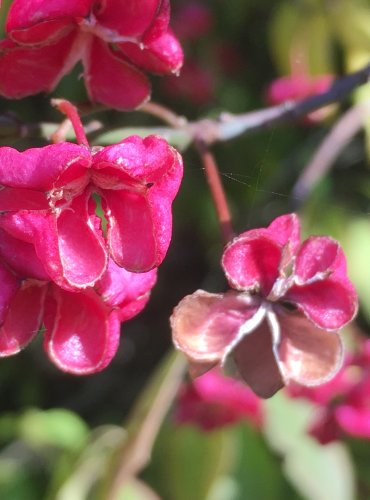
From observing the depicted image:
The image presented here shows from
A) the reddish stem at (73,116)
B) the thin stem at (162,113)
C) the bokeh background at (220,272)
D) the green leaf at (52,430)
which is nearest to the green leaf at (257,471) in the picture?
the bokeh background at (220,272)

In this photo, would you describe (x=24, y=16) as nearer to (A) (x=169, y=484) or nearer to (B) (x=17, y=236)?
(B) (x=17, y=236)

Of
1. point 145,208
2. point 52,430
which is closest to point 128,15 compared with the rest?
point 145,208

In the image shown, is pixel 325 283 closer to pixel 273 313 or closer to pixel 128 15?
pixel 273 313

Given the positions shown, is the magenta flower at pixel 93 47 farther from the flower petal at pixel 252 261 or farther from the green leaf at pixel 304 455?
the green leaf at pixel 304 455

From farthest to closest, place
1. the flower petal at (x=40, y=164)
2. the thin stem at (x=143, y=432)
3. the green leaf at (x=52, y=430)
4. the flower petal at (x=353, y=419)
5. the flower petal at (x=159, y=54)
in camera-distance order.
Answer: the green leaf at (x=52, y=430) → the thin stem at (x=143, y=432) → the flower petal at (x=353, y=419) → the flower petal at (x=159, y=54) → the flower petal at (x=40, y=164)

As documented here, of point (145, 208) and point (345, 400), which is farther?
point (345, 400)

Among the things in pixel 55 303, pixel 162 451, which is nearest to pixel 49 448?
pixel 162 451
